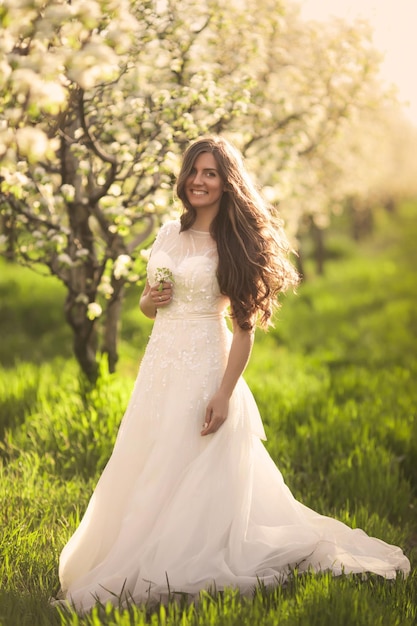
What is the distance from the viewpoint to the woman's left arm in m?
3.94

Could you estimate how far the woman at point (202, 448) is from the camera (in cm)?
389

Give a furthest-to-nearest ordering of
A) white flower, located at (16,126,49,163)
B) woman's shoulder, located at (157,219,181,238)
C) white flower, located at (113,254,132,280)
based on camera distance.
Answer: white flower, located at (113,254,132,280)
woman's shoulder, located at (157,219,181,238)
white flower, located at (16,126,49,163)

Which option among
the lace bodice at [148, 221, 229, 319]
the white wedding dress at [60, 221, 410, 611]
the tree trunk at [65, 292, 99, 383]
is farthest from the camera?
the tree trunk at [65, 292, 99, 383]

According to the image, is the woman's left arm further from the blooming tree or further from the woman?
the blooming tree

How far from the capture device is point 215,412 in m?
3.95

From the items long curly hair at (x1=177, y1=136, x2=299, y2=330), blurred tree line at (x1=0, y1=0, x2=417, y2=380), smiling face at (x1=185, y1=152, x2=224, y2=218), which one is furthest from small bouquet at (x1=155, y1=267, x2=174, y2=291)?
blurred tree line at (x1=0, y1=0, x2=417, y2=380)

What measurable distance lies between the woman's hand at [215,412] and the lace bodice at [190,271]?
1.50 feet

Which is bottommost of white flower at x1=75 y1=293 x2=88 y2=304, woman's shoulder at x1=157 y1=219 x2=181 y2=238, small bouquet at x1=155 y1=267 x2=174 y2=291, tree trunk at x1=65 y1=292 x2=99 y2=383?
tree trunk at x1=65 y1=292 x2=99 y2=383

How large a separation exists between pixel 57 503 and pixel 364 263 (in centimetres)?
2269

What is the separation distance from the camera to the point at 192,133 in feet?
19.0

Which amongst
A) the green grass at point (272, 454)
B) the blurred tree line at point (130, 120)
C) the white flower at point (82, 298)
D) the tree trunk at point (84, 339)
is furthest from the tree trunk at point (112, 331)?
the white flower at point (82, 298)

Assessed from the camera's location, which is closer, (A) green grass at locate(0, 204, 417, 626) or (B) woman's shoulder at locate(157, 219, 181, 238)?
(A) green grass at locate(0, 204, 417, 626)

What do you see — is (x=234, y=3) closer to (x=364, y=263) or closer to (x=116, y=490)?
(x=116, y=490)

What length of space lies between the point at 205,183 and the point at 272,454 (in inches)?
117
